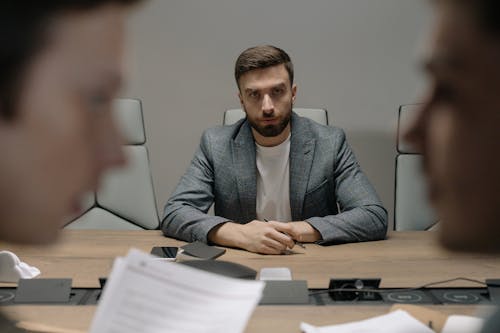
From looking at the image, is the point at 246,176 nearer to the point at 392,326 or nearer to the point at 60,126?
the point at 392,326

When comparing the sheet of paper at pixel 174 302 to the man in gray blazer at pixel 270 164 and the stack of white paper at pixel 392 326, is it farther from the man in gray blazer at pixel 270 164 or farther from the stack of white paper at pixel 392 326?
the man in gray blazer at pixel 270 164

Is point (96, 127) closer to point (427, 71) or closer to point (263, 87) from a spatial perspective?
point (427, 71)

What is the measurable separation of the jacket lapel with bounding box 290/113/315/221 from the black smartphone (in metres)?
0.52

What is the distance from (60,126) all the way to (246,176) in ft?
4.35

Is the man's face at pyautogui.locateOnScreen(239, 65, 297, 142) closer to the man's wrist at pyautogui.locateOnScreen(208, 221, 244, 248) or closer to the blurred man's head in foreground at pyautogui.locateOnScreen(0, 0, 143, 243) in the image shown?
the man's wrist at pyautogui.locateOnScreen(208, 221, 244, 248)

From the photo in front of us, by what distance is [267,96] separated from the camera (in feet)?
5.30

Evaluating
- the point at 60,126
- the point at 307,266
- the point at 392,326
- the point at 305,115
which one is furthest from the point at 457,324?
the point at 305,115

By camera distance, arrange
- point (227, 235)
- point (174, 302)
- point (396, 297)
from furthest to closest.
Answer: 1. point (227, 235)
2. point (396, 297)
3. point (174, 302)

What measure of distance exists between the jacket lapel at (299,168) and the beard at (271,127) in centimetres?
5

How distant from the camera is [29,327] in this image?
29.0 inches

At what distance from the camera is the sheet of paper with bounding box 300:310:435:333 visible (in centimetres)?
74

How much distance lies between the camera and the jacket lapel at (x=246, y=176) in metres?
1.64

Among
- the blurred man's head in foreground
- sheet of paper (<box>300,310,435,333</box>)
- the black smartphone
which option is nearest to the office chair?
Result: the black smartphone

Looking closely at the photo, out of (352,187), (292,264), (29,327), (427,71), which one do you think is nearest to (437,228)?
(427,71)
